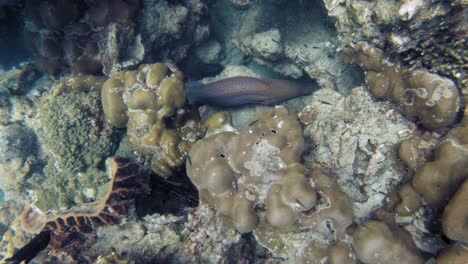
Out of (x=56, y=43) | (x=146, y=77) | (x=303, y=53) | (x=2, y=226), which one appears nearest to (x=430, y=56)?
(x=303, y=53)

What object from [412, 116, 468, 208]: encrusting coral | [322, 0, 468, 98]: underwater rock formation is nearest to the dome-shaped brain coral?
[412, 116, 468, 208]: encrusting coral

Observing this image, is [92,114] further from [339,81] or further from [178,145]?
[339,81]

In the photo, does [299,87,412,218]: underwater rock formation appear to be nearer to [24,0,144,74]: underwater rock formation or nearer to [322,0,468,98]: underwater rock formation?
[322,0,468,98]: underwater rock formation

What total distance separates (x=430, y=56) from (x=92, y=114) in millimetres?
5575

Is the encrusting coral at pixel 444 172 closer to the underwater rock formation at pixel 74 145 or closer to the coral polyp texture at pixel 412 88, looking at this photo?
the coral polyp texture at pixel 412 88

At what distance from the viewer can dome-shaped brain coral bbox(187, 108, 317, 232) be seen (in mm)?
3406

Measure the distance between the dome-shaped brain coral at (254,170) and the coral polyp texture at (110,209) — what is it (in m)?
1.02

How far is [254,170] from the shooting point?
11.6 ft

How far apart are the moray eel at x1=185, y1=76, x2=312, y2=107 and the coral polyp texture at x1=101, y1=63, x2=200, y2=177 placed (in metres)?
1.17

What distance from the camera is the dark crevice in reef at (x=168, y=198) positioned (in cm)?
397

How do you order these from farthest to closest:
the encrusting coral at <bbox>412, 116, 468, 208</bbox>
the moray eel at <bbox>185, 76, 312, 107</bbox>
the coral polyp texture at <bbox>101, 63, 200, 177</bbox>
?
the moray eel at <bbox>185, 76, 312, 107</bbox>, the coral polyp texture at <bbox>101, 63, 200, 177</bbox>, the encrusting coral at <bbox>412, 116, 468, 208</bbox>

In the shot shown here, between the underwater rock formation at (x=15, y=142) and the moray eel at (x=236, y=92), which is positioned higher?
the moray eel at (x=236, y=92)

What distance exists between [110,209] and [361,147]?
3.70 metres

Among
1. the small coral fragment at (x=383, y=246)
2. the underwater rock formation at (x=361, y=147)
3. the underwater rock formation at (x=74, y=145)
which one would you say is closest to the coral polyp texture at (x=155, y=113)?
the underwater rock formation at (x=74, y=145)
